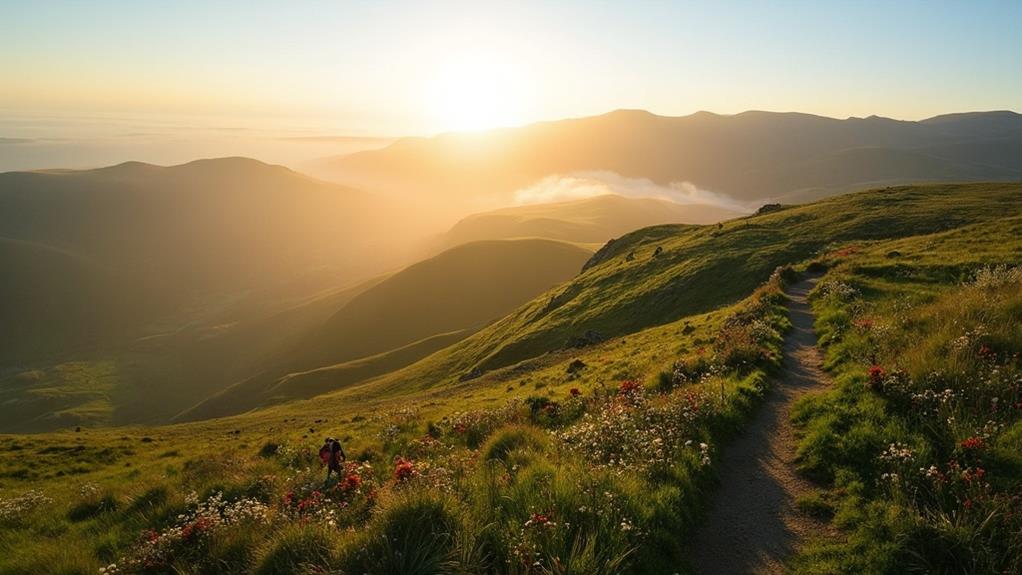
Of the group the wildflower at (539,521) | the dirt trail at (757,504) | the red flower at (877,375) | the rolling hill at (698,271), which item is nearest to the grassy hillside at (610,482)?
the wildflower at (539,521)

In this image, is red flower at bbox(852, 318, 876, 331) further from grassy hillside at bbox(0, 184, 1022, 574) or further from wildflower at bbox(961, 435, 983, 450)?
wildflower at bbox(961, 435, 983, 450)

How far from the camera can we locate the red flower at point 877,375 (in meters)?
13.4

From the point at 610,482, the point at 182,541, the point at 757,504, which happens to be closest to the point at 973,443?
the point at 757,504

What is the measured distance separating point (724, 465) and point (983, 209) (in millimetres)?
68842

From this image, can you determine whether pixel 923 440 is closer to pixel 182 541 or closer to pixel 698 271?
pixel 182 541

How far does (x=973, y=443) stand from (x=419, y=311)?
147018 millimetres

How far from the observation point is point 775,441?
13273mm

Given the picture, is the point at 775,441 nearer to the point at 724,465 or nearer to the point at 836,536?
the point at 724,465

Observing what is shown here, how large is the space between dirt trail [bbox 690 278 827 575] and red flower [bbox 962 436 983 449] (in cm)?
298

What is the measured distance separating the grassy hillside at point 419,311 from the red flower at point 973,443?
9995 cm

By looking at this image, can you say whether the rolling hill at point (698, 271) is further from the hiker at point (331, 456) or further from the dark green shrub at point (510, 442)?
the hiker at point (331, 456)

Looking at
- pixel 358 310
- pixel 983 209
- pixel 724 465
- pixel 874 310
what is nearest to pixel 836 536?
pixel 724 465

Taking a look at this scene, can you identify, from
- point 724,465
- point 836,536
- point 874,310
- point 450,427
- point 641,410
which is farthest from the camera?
point 874,310

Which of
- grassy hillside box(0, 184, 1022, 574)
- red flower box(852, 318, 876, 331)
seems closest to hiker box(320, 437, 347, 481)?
grassy hillside box(0, 184, 1022, 574)
